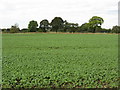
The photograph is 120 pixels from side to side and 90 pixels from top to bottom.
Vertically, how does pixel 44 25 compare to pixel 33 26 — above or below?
above

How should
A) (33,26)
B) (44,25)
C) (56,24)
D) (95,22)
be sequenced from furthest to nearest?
1. (95,22)
2. (56,24)
3. (44,25)
4. (33,26)

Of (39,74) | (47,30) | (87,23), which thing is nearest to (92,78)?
(39,74)

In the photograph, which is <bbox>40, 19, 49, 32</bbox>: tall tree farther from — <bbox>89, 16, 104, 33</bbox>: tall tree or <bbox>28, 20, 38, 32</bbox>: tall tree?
<bbox>89, 16, 104, 33</bbox>: tall tree

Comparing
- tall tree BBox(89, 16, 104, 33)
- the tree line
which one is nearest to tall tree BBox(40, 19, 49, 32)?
the tree line

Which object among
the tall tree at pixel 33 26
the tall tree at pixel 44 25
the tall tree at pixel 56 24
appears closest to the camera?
the tall tree at pixel 33 26

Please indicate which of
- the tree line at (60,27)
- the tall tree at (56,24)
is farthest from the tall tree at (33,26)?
the tall tree at (56,24)

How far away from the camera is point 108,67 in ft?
21.0

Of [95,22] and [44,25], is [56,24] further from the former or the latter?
[95,22]

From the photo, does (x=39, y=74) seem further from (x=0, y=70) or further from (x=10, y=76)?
(x=0, y=70)

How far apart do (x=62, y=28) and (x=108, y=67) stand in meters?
40.5

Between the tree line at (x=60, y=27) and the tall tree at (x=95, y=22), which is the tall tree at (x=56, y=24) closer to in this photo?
the tree line at (x=60, y=27)

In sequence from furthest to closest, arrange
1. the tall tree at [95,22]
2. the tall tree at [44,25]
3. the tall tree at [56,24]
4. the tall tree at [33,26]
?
the tall tree at [95,22], the tall tree at [56,24], the tall tree at [44,25], the tall tree at [33,26]

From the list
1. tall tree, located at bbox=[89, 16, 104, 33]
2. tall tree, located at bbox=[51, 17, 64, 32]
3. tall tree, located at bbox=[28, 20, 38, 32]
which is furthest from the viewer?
tall tree, located at bbox=[89, 16, 104, 33]

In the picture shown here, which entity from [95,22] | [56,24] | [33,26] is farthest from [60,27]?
[95,22]
